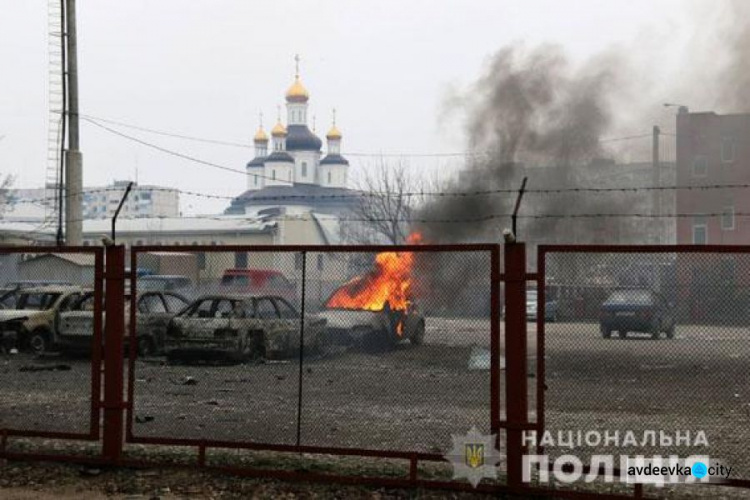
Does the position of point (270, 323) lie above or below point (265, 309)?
below

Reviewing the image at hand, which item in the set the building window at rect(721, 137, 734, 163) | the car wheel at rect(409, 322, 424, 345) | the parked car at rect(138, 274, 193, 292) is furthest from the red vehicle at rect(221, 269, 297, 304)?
the building window at rect(721, 137, 734, 163)

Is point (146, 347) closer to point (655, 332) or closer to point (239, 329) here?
point (239, 329)

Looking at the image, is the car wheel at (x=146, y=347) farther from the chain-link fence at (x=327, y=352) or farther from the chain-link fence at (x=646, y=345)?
the chain-link fence at (x=646, y=345)

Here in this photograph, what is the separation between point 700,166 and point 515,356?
39.7 m

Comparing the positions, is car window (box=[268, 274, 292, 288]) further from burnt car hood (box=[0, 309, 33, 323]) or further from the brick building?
the brick building

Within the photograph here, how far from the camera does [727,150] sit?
134ft

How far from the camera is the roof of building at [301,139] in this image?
10262 cm

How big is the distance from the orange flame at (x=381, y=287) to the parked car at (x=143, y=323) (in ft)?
5.13

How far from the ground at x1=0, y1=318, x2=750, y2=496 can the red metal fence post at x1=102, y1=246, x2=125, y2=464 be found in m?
0.40

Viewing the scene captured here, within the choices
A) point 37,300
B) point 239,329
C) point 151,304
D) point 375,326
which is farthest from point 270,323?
point 37,300

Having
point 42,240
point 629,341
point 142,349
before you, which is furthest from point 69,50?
point 42,240

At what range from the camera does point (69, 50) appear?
19.4 meters

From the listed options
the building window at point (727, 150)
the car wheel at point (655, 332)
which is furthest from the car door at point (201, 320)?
the building window at point (727, 150)

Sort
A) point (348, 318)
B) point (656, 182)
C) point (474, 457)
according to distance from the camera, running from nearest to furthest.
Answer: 1. point (474, 457)
2. point (348, 318)
3. point (656, 182)
